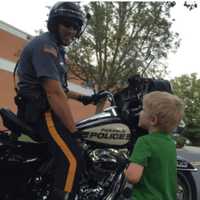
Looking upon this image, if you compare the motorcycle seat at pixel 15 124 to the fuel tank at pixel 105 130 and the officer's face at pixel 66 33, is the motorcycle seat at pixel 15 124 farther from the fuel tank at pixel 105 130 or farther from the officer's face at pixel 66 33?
the officer's face at pixel 66 33

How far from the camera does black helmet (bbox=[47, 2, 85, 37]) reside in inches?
170

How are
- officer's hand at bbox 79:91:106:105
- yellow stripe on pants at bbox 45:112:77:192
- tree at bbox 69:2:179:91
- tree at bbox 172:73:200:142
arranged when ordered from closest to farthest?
yellow stripe on pants at bbox 45:112:77:192
officer's hand at bbox 79:91:106:105
tree at bbox 69:2:179:91
tree at bbox 172:73:200:142

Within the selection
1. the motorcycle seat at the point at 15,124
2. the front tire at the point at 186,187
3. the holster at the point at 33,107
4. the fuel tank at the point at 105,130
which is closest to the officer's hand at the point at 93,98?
the fuel tank at the point at 105,130

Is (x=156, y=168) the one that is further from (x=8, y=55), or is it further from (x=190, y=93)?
(x=190, y=93)

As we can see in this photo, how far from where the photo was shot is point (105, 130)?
174 inches

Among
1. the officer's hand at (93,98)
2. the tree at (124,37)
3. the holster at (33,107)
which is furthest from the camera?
the tree at (124,37)

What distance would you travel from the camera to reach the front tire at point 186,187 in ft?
16.0

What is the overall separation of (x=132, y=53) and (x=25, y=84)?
28.1 meters

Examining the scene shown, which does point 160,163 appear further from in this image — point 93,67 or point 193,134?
point 193,134

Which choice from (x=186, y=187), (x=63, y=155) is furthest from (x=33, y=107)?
(x=186, y=187)

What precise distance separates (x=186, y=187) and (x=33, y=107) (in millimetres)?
1716

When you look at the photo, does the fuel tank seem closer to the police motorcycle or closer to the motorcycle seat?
the police motorcycle

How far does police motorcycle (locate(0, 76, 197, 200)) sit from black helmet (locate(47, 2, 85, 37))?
0.72 m

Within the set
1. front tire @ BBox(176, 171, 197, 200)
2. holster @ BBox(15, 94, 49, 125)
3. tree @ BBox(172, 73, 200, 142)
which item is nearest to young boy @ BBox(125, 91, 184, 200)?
holster @ BBox(15, 94, 49, 125)
